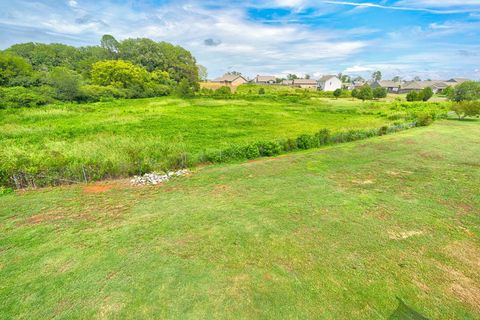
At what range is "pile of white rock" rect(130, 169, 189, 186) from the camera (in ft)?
33.8

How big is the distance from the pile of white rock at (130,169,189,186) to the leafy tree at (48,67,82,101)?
31.4 metres

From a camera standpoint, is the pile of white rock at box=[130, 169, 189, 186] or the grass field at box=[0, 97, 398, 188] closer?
the pile of white rock at box=[130, 169, 189, 186]

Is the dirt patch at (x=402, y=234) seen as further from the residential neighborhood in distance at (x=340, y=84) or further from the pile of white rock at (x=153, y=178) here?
the residential neighborhood in distance at (x=340, y=84)

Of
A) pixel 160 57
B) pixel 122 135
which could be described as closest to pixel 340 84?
pixel 160 57

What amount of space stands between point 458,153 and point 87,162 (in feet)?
65.3

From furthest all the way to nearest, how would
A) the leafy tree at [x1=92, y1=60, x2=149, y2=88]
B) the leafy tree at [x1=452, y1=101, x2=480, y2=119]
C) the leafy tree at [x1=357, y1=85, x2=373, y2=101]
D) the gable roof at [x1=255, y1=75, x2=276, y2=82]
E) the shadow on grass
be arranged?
the gable roof at [x1=255, y1=75, x2=276, y2=82] < the leafy tree at [x1=357, y1=85, x2=373, y2=101] < the leafy tree at [x1=92, y1=60, x2=149, y2=88] < the leafy tree at [x1=452, y1=101, x2=480, y2=119] < the shadow on grass

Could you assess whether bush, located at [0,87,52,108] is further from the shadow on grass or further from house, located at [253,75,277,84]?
house, located at [253,75,277,84]

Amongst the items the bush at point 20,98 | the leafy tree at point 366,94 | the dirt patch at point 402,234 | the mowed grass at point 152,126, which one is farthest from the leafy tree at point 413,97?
the bush at point 20,98

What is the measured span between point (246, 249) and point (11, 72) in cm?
4493

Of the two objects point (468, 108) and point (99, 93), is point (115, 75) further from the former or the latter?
point (468, 108)

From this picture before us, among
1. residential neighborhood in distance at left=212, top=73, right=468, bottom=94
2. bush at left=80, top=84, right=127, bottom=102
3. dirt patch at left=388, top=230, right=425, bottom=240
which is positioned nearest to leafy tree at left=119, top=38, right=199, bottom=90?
bush at left=80, top=84, right=127, bottom=102

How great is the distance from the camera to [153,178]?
10.6 metres

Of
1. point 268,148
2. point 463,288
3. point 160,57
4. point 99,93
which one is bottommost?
point 463,288

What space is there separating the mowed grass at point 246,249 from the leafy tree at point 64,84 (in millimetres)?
30599
